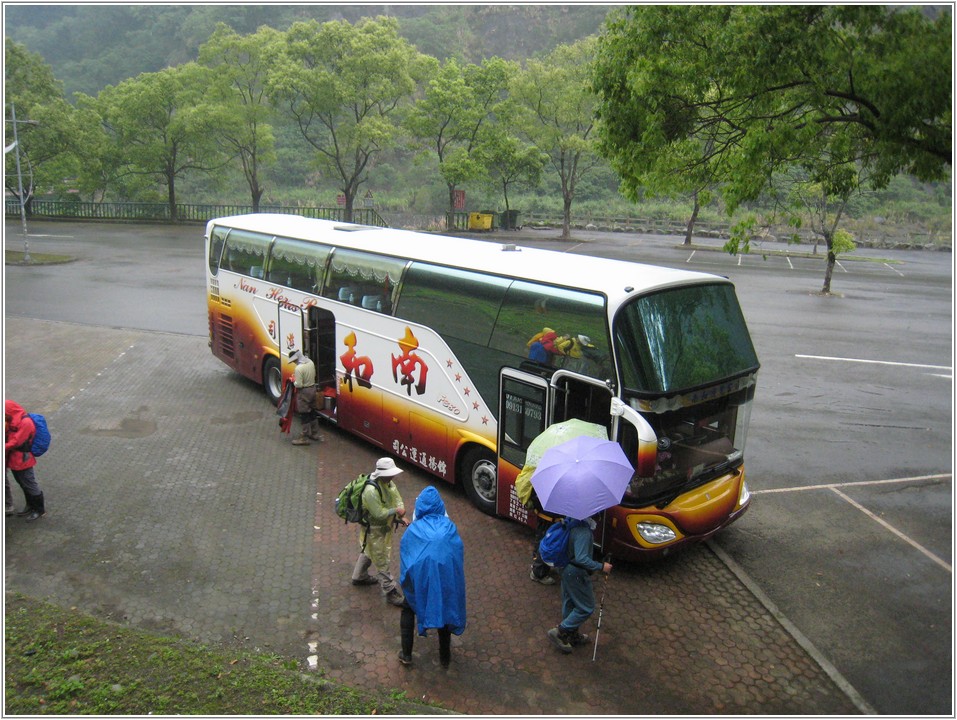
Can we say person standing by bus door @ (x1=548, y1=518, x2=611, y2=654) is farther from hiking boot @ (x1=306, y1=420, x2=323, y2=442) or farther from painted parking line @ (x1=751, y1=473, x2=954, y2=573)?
hiking boot @ (x1=306, y1=420, x2=323, y2=442)

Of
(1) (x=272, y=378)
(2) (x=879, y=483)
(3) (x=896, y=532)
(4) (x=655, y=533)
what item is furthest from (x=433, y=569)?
(1) (x=272, y=378)

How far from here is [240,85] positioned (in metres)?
38.7

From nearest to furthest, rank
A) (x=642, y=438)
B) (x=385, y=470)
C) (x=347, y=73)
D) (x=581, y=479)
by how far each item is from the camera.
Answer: (x=581, y=479) < (x=385, y=470) < (x=642, y=438) < (x=347, y=73)

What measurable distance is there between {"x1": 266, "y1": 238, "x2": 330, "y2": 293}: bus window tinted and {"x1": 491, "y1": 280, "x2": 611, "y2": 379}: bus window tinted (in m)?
4.11

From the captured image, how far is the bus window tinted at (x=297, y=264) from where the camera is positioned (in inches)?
452

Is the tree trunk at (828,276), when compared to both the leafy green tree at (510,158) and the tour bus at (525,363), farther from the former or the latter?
the tour bus at (525,363)

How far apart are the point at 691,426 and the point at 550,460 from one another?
2.02m

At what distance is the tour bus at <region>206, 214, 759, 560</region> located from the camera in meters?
7.26

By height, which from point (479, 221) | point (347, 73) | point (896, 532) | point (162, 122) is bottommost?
point (896, 532)

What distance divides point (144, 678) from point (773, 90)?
27.2 feet

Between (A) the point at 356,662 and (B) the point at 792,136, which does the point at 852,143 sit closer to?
(B) the point at 792,136

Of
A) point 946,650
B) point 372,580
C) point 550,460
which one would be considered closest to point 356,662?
point 372,580

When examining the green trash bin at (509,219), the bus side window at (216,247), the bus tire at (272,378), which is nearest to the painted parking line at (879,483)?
the bus tire at (272,378)

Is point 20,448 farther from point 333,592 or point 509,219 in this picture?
point 509,219
